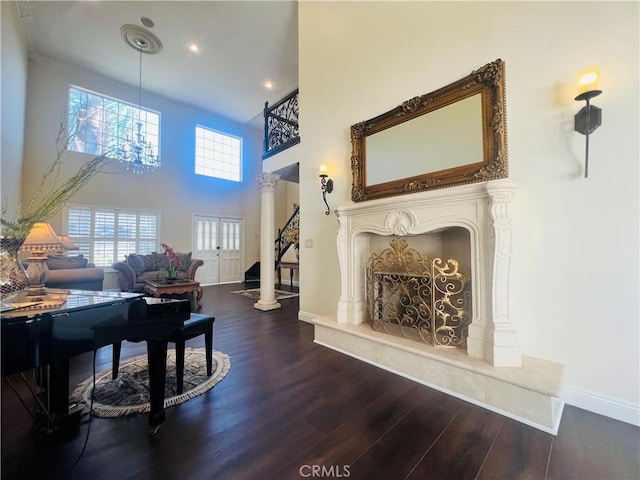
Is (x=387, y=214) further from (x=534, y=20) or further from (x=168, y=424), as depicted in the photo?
(x=168, y=424)

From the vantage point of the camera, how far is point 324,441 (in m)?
1.46

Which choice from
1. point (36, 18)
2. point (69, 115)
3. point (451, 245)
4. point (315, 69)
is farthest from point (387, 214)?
point (69, 115)

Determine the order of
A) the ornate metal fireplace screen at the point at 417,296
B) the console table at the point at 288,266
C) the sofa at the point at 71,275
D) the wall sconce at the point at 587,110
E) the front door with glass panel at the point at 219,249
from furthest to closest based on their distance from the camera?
the front door with glass panel at the point at 219,249, the console table at the point at 288,266, the sofa at the point at 71,275, the ornate metal fireplace screen at the point at 417,296, the wall sconce at the point at 587,110

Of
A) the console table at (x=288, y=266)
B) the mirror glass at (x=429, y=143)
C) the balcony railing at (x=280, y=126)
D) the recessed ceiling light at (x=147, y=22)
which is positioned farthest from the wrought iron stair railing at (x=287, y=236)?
the recessed ceiling light at (x=147, y=22)

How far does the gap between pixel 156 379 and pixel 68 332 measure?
0.55 meters

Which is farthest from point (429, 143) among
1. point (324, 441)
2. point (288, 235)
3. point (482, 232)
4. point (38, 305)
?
point (288, 235)

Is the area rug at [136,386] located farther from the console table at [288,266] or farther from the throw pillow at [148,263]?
the console table at [288,266]

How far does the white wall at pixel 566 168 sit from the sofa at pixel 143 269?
535cm

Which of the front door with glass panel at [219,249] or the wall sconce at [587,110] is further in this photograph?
the front door with glass panel at [219,249]

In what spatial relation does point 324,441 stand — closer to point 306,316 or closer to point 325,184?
→ point 306,316

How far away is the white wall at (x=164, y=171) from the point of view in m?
5.28

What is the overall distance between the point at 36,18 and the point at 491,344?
8.08 meters

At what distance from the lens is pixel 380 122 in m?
2.86

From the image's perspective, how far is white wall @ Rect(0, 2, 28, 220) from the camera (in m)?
3.46
